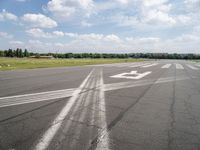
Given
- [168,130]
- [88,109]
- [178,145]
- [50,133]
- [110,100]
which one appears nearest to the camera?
[178,145]

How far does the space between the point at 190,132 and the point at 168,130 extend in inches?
15.3

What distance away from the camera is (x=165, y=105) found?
4484mm

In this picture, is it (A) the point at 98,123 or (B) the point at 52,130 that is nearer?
(B) the point at 52,130

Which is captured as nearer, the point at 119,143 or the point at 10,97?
the point at 119,143

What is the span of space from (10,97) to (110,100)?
325 cm

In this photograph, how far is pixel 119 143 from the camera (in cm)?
250

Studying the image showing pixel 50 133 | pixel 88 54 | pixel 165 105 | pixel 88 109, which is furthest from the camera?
pixel 88 54

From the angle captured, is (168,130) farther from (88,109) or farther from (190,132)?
(88,109)

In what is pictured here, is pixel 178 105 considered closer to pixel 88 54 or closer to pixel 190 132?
pixel 190 132

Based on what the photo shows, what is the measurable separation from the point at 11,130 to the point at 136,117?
8.32ft

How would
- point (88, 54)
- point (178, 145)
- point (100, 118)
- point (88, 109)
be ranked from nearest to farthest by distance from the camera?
point (178, 145) → point (100, 118) → point (88, 109) → point (88, 54)

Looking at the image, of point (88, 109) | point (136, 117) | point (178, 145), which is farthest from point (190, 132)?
point (88, 109)

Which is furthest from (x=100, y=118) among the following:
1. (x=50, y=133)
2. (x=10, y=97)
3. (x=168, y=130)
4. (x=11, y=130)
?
(x=10, y=97)

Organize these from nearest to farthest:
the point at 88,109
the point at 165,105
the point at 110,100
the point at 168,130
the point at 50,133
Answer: the point at 50,133
the point at 168,130
the point at 88,109
the point at 165,105
the point at 110,100
